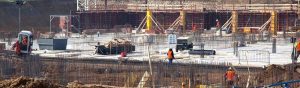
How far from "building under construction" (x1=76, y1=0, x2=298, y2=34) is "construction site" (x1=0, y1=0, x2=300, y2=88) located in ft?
0.26

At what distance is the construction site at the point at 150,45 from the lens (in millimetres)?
21516

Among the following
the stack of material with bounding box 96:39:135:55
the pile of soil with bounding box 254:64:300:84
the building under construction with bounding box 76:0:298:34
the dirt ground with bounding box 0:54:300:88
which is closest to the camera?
the dirt ground with bounding box 0:54:300:88

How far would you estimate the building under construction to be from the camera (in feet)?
175

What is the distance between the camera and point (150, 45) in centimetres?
3922

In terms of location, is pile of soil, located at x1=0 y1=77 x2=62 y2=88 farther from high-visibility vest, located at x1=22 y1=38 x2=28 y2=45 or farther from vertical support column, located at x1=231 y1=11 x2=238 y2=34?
vertical support column, located at x1=231 y1=11 x2=238 y2=34

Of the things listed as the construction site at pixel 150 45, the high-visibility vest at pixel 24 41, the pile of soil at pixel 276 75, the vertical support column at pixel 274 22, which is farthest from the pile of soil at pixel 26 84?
the vertical support column at pixel 274 22

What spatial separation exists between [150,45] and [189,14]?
18355 millimetres

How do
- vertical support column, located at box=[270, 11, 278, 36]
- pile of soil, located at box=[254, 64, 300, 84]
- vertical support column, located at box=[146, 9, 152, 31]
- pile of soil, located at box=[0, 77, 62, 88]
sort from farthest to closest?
vertical support column, located at box=[146, 9, 152, 31] → vertical support column, located at box=[270, 11, 278, 36] → pile of soil, located at box=[254, 64, 300, 84] → pile of soil, located at box=[0, 77, 62, 88]

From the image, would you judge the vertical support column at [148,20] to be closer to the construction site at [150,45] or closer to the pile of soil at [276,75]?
the construction site at [150,45]

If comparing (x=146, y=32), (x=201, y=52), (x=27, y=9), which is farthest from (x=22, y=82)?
(x=27, y=9)

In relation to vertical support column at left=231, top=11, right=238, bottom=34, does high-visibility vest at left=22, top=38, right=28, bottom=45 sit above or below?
below

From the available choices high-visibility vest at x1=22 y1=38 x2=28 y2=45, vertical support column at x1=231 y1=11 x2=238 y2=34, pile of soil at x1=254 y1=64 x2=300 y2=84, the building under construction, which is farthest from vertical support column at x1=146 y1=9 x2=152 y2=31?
pile of soil at x1=254 y1=64 x2=300 y2=84

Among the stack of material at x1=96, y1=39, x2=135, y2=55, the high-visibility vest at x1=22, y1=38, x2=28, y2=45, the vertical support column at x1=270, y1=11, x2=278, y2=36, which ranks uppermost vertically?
the vertical support column at x1=270, y1=11, x2=278, y2=36

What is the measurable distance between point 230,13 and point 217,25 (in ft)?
8.28
